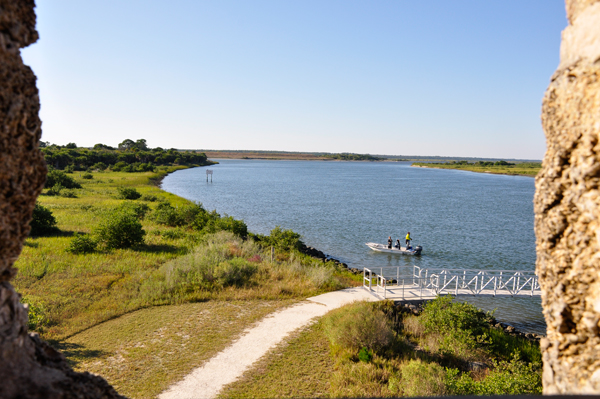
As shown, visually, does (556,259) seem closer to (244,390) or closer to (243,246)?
(244,390)

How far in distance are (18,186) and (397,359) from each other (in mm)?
11003

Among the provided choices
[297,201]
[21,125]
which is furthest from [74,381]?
[297,201]

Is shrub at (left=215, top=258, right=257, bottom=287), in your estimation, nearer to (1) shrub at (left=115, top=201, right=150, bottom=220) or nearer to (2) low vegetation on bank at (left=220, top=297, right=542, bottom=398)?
(2) low vegetation on bank at (left=220, top=297, right=542, bottom=398)

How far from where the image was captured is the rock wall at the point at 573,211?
128 inches

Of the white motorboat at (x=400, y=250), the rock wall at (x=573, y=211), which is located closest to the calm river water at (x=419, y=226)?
the white motorboat at (x=400, y=250)

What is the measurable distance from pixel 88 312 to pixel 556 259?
16047mm

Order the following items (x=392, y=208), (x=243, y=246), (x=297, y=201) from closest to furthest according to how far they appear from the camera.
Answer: (x=243, y=246)
(x=392, y=208)
(x=297, y=201)

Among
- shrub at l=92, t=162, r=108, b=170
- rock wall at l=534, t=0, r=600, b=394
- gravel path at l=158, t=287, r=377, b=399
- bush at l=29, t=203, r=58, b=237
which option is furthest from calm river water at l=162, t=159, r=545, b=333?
shrub at l=92, t=162, r=108, b=170

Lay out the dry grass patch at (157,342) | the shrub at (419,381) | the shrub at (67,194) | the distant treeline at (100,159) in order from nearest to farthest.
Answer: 1. the shrub at (419,381)
2. the dry grass patch at (157,342)
3. the shrub at (67,194)
4. the distant treeline at (100,159)

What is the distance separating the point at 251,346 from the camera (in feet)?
38.8

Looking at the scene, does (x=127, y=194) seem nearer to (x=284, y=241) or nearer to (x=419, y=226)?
(x=284, y=241)

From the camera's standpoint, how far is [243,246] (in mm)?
23891

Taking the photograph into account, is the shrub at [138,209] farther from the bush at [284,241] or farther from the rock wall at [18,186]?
the rock wall at [18,186]

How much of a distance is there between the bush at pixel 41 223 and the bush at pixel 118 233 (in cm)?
544
